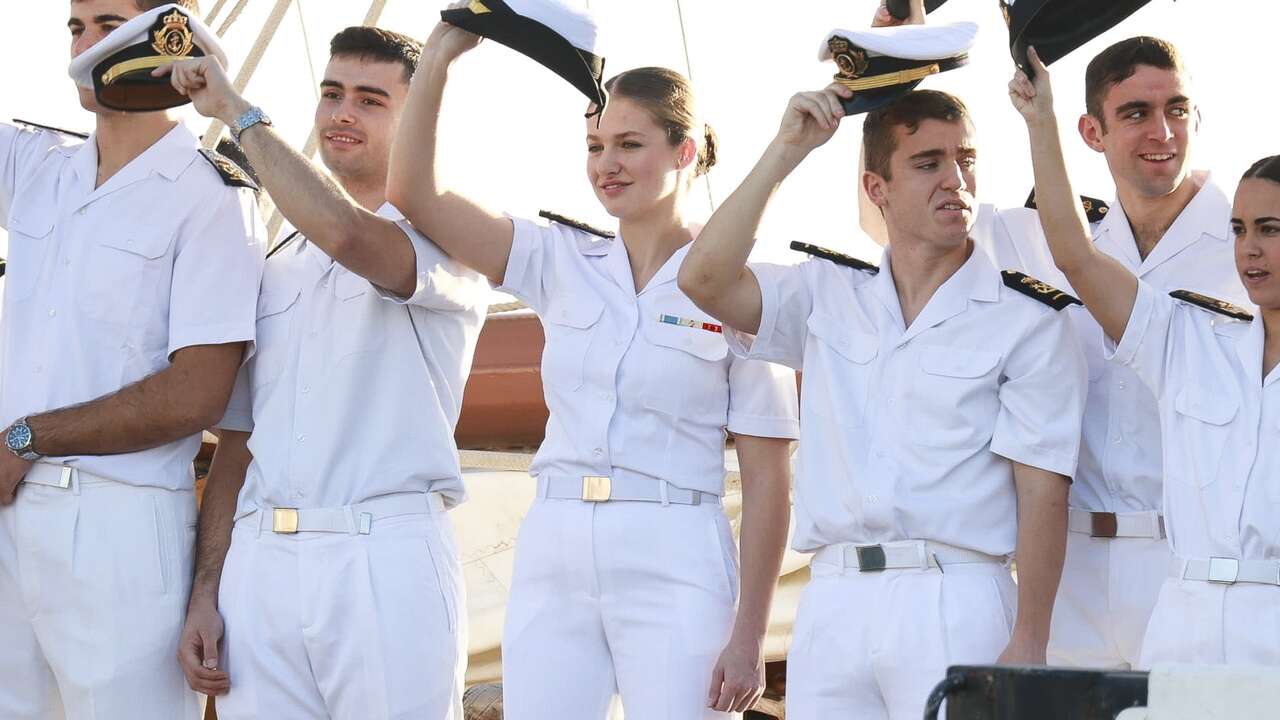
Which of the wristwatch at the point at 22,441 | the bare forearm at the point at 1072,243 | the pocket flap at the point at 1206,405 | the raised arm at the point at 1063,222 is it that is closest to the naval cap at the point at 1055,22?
the raised arm at the point at 1063,222

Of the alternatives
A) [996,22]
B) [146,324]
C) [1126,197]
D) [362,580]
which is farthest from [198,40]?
[996,22]

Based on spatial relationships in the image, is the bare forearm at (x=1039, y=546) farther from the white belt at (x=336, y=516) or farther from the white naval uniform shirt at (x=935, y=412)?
the white belt at (x=336, y=516)

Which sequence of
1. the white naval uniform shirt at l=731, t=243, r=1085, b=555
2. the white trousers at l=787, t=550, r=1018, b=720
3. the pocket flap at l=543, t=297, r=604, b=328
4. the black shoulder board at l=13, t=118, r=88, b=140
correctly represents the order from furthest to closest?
1. the black shoulder board at l=13, t=118, r=88, b=140
2. the pocket flap at l=543, t=297, r=604, b=328
3. the white naval uniform shirt at l=731, t=243, r=1085, b=555
4. the white trousers at l=787, t=550, r=1018, b=720

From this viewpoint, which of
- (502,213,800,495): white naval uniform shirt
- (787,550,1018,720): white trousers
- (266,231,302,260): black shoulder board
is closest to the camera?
(787,550,1018,720): white trousers

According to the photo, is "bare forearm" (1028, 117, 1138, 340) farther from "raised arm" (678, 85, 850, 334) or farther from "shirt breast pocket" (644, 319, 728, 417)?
"shirt breast pocket" (644, 319, 728, 417)

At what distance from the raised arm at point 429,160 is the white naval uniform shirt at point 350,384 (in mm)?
43

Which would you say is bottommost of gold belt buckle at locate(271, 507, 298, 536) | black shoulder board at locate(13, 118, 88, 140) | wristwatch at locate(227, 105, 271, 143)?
gold belt buckle at locate(271, 507, 298, 536)

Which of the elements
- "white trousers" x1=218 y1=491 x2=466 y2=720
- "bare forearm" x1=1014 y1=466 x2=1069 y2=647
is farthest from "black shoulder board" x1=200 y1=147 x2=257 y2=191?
"bare forearm" x1=1014 y1=466 x2=1069 y2=647

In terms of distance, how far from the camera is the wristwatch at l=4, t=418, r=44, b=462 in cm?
328

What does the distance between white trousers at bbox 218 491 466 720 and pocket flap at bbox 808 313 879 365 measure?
838 millimetres

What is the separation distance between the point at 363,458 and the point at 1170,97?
1.74 meters

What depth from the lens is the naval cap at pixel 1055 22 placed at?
9.96 ft

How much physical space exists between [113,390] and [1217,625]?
2049 mm

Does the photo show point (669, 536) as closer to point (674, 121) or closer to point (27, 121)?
point (674, 121)
